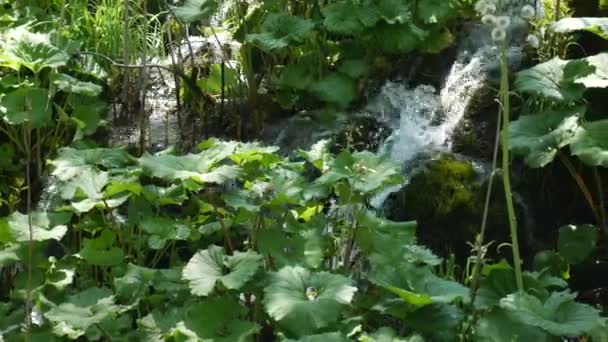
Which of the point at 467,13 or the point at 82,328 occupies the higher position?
the point at 467,13

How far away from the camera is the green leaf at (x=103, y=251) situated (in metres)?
3.68

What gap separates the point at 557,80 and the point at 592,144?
1.17ft

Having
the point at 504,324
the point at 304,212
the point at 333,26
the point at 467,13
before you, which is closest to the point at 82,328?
the point at 304,212

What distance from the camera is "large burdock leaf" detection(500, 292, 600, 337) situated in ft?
9.88

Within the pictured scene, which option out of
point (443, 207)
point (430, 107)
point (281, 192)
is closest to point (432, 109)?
point (430, 107)

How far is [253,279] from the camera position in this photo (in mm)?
3270

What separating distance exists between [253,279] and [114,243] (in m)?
0.84

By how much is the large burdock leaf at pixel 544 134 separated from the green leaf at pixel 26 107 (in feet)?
6.77

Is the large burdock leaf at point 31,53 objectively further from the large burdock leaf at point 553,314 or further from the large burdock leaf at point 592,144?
the large burdock leaf at point 553,314

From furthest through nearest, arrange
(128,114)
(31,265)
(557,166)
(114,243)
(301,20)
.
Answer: (128,114), (301,20), (557,166), (114,243), (31,265)

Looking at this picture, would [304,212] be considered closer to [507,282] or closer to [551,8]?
[507,282]

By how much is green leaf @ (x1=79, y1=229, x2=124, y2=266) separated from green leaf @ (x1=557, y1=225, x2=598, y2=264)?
165 centimetres

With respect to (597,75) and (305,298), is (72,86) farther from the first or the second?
(597,75)

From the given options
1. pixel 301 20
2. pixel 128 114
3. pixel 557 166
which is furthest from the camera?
pixel 128 114
